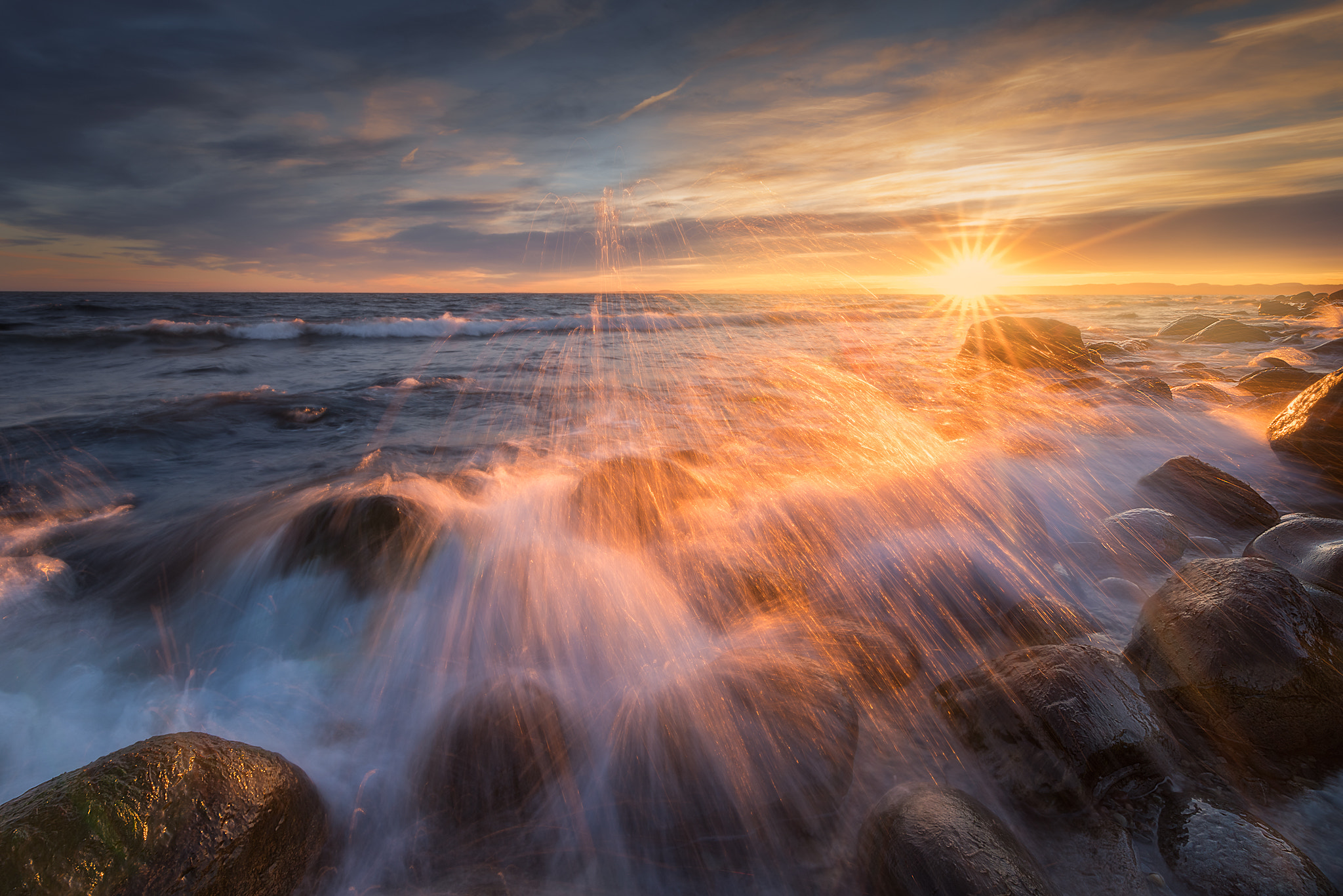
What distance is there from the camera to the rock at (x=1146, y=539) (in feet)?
14.8

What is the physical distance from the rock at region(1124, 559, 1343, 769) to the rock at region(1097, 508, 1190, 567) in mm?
1517

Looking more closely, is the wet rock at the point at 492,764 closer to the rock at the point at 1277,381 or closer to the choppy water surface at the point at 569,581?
the choppy water surface at the point at 569,581

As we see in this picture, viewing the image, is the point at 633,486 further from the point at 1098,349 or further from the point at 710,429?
the point at 1098,349

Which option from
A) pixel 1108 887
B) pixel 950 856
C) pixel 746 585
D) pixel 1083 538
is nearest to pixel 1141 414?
pixel 1083 538

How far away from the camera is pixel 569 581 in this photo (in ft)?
15.2

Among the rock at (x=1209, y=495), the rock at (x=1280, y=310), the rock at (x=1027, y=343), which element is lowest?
the rock at (x=1209, y=495)

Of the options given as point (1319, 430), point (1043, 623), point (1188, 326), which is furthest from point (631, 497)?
point (1188, 326)

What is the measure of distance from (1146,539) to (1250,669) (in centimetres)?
217

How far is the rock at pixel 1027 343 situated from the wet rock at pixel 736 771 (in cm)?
1596

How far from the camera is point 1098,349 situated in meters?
17.3

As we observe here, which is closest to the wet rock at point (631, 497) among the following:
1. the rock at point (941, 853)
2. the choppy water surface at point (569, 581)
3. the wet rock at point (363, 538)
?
the choppy water surface at point (569, 581)

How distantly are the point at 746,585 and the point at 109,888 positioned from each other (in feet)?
12.1

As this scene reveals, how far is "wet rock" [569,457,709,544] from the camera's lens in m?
5.39

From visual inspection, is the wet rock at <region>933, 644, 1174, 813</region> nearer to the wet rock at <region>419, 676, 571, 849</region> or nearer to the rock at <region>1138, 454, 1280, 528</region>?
the wet rock at <region>419, 676, 571, 849</region>
